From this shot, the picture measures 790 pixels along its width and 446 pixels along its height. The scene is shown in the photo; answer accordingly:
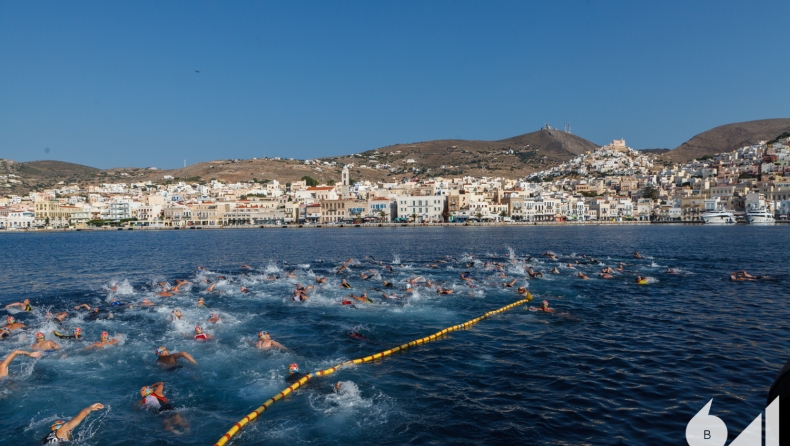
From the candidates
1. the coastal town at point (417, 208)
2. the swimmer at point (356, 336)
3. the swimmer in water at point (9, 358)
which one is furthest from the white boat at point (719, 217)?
the swimmer in water at point (9, 358)

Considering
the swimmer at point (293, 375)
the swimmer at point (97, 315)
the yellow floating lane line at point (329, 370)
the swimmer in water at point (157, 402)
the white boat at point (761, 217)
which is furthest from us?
the white boat at point (761, 217)

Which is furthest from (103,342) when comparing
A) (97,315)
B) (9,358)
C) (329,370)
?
(329,370)

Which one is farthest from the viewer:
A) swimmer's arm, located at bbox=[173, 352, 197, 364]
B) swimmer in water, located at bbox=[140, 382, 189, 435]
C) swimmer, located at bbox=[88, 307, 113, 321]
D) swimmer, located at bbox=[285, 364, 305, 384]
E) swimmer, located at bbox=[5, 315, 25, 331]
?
swimmer, located at bbox=[88, 307, 113, 321]

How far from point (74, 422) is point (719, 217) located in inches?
5082

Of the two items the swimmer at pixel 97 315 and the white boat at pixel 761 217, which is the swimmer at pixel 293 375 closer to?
the swimmer at pixel 97 315

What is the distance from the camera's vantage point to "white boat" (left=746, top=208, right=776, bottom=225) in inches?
4117

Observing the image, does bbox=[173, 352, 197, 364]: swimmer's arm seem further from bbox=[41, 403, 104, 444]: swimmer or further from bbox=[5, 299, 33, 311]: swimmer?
bbox=[5, 299, 33, 311]: swimmer

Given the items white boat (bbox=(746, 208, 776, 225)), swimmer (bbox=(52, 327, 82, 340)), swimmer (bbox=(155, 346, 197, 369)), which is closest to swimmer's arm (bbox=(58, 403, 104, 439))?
swimmer (bbox=(155, 346, 197, 369))

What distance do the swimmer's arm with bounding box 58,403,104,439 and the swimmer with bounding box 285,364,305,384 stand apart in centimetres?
390

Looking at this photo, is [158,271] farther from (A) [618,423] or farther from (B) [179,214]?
(B) [179,214]

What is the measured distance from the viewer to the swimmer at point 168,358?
521 inches

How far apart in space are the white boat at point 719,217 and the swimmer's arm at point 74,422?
418 ft

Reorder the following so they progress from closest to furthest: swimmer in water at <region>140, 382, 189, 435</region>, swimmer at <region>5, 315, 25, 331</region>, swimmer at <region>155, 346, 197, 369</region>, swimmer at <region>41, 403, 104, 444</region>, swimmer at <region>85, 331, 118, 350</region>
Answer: swimmer at <region>41, 403, 104, 444</region>, swimmer in water at <region>140, 382, 189, 435</region>, swimmer at <region>155, 346, 197, 369</region>, swimmer at <region>85, 331, 118, 350</region>, swimmer at <region>5, 315, 25, 331</region>

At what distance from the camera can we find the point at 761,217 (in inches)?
4136
